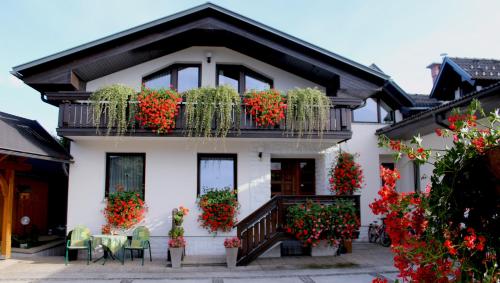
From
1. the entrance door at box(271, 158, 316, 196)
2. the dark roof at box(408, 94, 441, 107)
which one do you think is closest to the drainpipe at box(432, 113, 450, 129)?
the entrance door at box(271, 158, 316, 196)

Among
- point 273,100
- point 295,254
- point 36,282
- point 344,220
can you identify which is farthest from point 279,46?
point 36,282

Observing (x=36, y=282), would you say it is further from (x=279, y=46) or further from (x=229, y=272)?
(x=279, y=46)

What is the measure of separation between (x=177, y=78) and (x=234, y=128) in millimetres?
2798

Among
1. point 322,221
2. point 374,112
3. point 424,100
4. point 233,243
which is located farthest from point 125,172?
point 424,100

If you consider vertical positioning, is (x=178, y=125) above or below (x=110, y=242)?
above

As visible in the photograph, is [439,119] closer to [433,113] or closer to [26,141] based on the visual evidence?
[433,113]

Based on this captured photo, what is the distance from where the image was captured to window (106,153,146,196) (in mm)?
10023

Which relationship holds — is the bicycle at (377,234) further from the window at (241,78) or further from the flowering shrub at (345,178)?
the window at (241,78)

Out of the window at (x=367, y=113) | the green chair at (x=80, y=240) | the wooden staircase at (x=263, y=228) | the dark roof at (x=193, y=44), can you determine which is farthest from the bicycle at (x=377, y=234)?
the green chair at (x=80, y=240)

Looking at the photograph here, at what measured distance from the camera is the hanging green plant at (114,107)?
29.1 feet

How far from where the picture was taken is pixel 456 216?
2.38 metres

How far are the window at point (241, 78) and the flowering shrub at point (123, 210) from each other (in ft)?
12.8

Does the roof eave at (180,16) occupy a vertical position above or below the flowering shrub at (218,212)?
above

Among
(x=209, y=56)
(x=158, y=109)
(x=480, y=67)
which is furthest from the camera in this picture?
(x=480, y=67)
